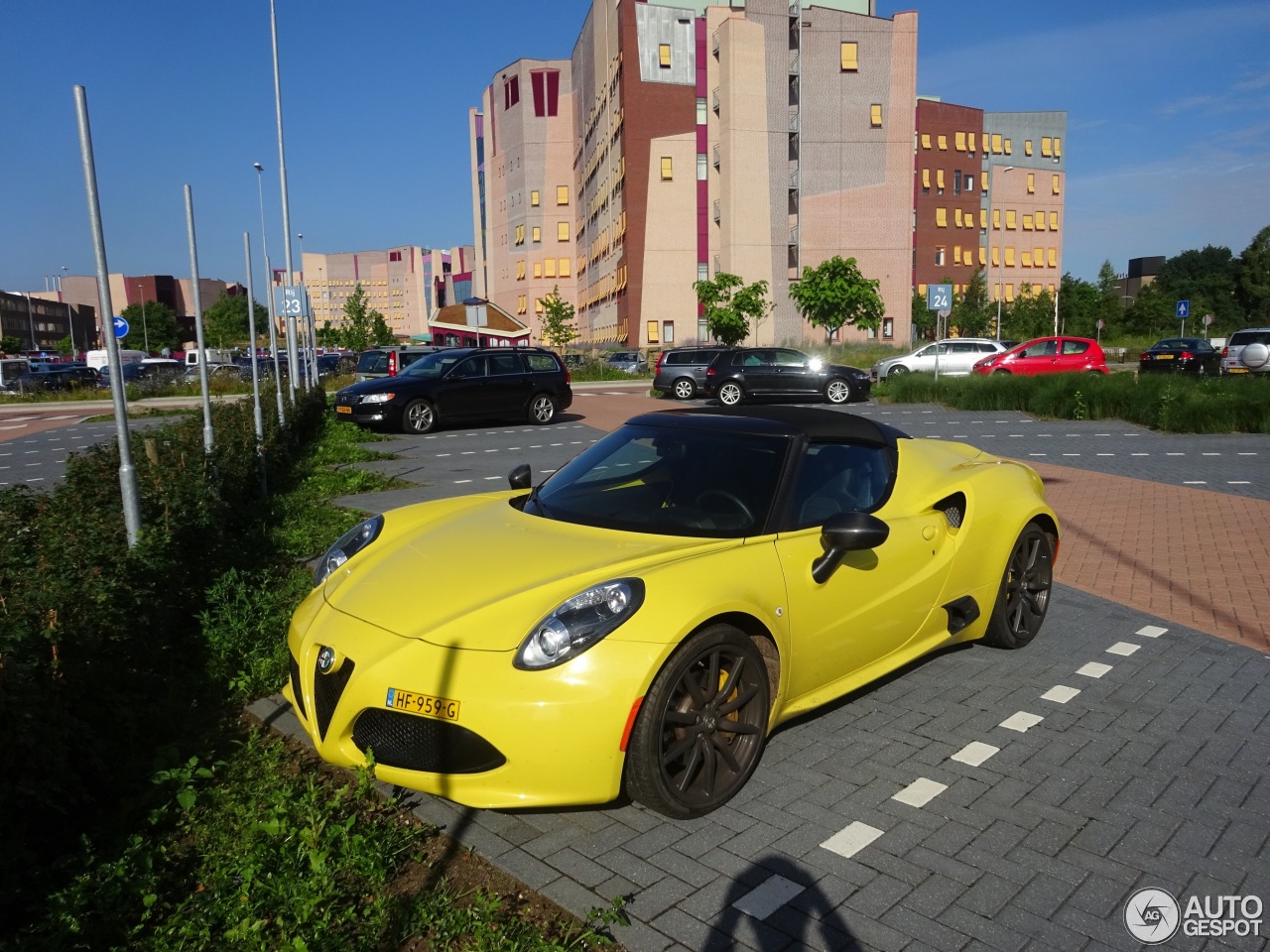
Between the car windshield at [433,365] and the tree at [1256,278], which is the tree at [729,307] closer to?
the car windshield at [433,365]

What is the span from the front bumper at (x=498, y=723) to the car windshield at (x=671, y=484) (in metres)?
0.93

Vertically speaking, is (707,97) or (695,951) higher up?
(707,97)

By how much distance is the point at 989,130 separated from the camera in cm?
9175

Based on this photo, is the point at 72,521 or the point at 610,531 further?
the point at 72,521

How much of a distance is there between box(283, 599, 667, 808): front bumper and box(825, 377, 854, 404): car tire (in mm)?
23072

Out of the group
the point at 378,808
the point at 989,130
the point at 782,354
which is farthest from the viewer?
the point at 989,130

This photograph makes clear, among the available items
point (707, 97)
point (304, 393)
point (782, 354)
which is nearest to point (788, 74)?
point (707, 97)

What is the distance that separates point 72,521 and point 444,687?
2.90 metres

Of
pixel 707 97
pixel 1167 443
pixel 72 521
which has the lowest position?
pixel 1167 443

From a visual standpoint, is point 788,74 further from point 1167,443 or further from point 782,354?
point 1167,443

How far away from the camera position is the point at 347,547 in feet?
14.6

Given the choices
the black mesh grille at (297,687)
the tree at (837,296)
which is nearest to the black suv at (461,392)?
the black mesh grille at (297,687)

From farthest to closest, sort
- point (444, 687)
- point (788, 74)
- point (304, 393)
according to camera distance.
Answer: point (788, 74) → point (304, 393) → point (444, 687)

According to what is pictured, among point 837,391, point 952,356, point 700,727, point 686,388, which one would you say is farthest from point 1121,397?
point 700,727
